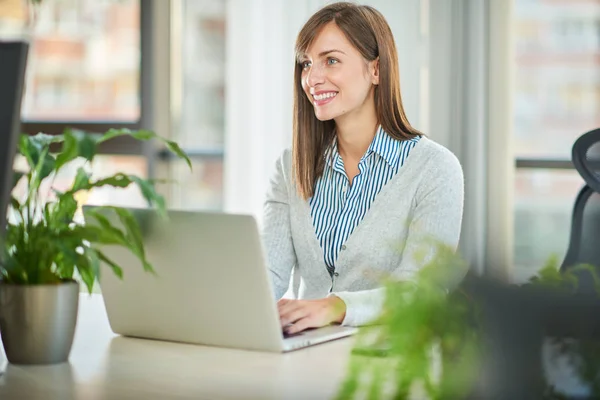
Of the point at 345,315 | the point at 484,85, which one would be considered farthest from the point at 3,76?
the point at 484,85

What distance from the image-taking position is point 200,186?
14.9 ft

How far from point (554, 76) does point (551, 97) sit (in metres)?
0.09

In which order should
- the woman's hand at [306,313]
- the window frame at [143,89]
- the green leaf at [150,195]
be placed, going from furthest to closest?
the window frame at [143,89] < the woman's hand at [306,313] < the green leaf at [150,195]

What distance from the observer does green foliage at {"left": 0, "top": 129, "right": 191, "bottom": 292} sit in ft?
4.53

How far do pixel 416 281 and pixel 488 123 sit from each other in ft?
10.3

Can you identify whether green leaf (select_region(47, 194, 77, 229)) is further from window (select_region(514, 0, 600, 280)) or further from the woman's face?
window (select_region(514, 0, 600, 280))

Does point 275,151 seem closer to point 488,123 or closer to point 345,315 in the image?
point 488,123

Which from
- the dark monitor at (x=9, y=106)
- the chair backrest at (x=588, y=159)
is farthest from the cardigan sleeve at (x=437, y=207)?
the dark monitor at (x=9, y=106)

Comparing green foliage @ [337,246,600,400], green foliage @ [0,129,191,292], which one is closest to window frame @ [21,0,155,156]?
green foliage @ [0,129,191,292]

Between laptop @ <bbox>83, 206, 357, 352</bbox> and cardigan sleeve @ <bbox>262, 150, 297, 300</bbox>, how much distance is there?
1.78 feet

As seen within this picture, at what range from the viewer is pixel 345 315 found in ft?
5.53

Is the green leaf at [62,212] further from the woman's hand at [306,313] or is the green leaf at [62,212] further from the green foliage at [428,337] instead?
the green foliage at [428,337]

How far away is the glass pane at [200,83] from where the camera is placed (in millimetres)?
4477

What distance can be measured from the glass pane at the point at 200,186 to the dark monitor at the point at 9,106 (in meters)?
3.18
